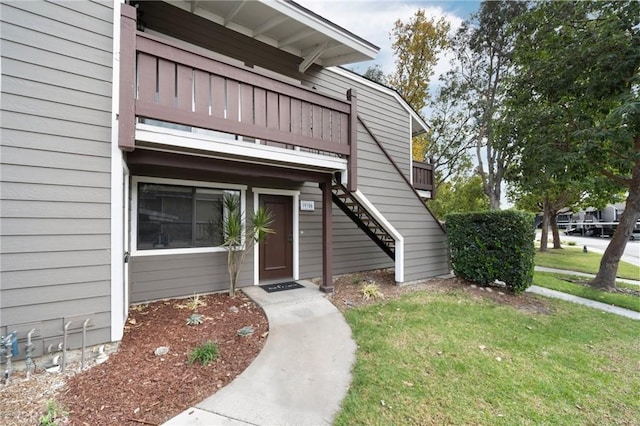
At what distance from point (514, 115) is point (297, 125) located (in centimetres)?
690

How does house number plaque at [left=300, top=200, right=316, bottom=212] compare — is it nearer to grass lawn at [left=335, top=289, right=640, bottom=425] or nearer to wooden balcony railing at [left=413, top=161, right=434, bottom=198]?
grass lawn at [left=335, top=289, right=640, bottom=425]

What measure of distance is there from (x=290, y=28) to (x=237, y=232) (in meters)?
4.29

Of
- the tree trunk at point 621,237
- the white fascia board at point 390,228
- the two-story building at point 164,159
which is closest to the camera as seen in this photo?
the two-story building at point 164,159

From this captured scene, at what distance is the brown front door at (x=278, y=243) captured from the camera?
6.06 meters

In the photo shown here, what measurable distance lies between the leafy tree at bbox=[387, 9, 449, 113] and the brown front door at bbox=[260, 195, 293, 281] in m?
10.8

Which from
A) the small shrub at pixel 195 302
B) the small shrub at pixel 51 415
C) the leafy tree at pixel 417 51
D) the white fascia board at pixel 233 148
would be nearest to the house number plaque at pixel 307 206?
the white fascia board at pixel 233 148

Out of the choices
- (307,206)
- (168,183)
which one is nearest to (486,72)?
(307,206)

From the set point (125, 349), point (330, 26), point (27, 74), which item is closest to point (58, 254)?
point (125, 349)

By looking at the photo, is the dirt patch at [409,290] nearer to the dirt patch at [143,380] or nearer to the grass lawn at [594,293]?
the grass lawn at [594,293]

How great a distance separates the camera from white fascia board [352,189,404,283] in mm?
5336

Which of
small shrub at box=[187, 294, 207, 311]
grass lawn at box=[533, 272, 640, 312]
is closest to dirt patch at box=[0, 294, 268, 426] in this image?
small shrub at box=[187, 294, 207, 311]

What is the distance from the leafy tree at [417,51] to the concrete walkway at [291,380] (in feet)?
43.4

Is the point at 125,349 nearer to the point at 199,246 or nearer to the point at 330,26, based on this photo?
the point at 199,246

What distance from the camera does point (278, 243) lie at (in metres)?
6.24
